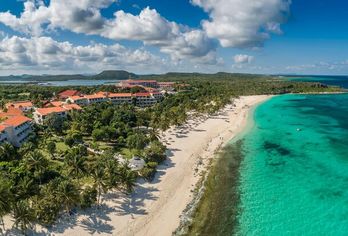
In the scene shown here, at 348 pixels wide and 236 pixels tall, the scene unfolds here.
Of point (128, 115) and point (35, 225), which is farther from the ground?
point (128, 115)

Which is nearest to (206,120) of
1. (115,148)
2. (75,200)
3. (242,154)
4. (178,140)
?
(178,140)

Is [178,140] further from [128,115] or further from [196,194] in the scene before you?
[196,194]

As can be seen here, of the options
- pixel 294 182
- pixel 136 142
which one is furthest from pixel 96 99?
pixel 294 182

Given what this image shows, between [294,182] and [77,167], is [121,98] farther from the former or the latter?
[294,182]

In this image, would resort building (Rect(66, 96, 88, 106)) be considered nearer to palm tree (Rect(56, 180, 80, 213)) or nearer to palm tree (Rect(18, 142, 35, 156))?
palm tree (Rect(18, 142, 35, 156))

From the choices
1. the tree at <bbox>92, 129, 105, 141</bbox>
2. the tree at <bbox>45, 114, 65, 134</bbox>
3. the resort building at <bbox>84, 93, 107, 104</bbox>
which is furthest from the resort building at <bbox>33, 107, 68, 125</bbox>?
the resort building at <bbox>84, 93, 107, 104</bbox>
